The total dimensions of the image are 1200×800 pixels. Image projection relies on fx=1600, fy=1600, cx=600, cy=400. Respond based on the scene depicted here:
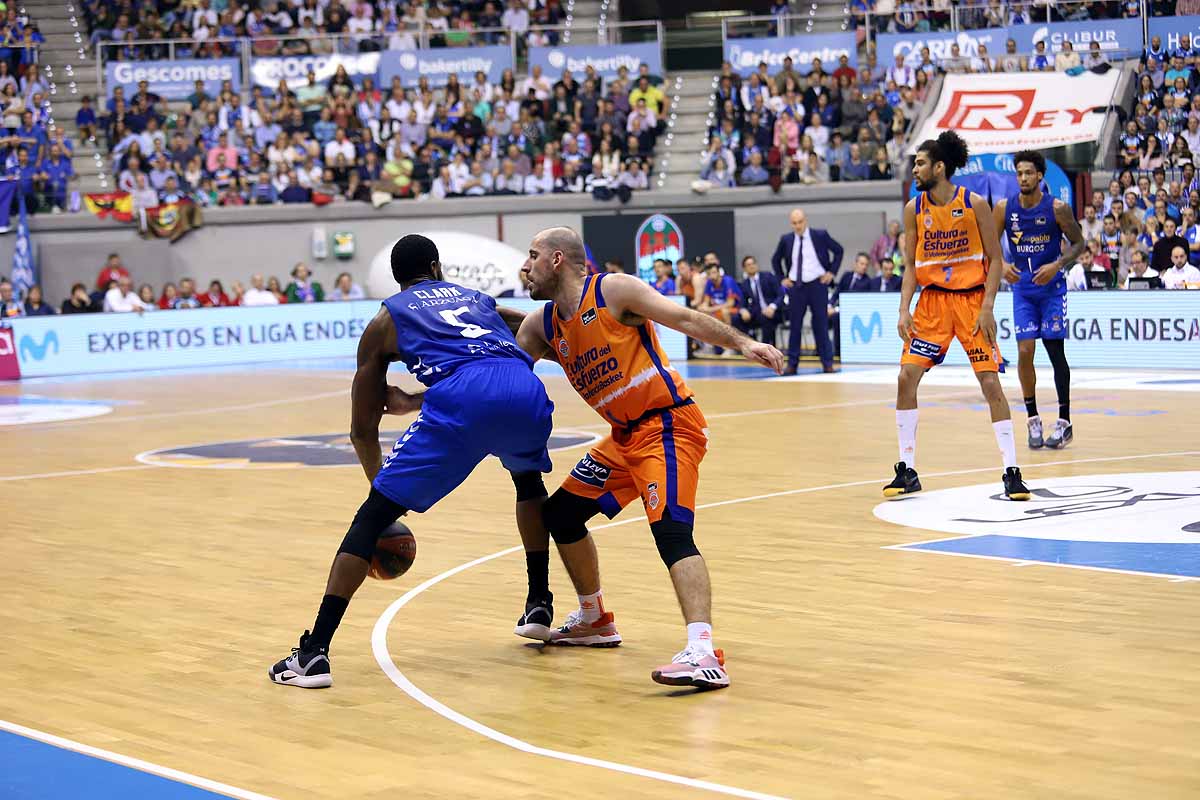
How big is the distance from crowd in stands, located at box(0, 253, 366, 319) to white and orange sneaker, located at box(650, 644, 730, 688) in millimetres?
20016

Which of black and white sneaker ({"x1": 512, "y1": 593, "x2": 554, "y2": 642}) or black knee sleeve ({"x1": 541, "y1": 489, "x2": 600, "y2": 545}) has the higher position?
black knee sleeve ({"x1": 541, "y1": 489, "x2": 600, "y2": 545})

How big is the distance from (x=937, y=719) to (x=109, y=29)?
98.7 ft

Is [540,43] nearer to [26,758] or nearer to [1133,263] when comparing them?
[1133,263]

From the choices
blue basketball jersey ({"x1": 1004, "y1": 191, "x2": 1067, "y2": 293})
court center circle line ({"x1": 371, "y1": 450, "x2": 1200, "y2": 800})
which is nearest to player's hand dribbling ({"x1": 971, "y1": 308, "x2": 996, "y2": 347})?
court center circle line ({"x1": 371, "y1": 450, "x2": 1200, "y2": 800})

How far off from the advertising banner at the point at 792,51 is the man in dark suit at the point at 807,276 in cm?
1024

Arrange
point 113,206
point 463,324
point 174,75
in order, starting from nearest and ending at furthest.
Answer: point 463,324 → point 113,206 → point 174,75

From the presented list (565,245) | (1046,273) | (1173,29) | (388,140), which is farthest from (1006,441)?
(388,140)

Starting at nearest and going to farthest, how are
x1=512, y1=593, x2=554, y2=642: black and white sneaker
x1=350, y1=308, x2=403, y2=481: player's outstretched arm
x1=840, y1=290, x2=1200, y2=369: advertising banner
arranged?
x1=350, y1=308, x2=403, y2=481: player's outstretched arm
x1=512, y1=593, x2=554, y2=642: black and white sneaker
x1=840, y1=290, x2=1200, y2=369: advertising banner

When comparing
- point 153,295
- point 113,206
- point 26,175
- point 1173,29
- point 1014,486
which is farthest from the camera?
point 113,206

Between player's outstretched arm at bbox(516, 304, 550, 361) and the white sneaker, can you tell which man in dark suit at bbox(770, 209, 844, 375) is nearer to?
the white sneaker

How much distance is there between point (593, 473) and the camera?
20.4ft

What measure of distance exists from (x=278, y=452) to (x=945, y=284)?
615 centimetres

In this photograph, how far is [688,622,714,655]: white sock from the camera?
561 centimetres

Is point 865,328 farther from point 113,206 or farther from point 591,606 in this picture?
point 591,606
